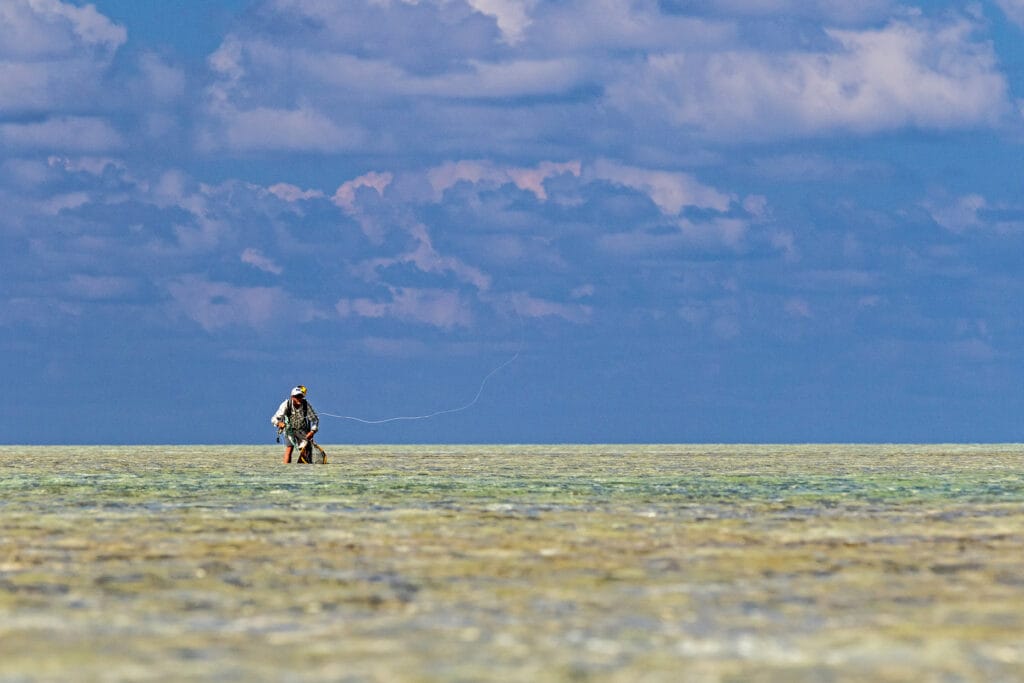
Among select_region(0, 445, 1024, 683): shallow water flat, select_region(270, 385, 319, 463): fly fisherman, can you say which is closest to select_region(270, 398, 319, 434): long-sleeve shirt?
select_region(270, 385, 319, 463): fly fisherman

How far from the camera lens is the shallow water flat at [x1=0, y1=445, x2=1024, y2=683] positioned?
9.21m

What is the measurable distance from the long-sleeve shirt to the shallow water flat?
1552 centimetres

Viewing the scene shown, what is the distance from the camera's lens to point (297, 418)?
1594 inches

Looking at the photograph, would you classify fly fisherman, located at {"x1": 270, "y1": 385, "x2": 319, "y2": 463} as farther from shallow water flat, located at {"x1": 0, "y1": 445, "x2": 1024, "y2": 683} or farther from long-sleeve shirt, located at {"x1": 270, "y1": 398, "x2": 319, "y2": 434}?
shallow water flat, located at {"x1": 0, "y1": 445, "x2": 1024, "y2": 683}

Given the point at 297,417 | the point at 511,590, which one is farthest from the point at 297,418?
the point at 511,590

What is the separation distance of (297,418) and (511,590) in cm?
2822

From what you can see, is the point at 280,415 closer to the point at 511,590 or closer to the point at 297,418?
the point at 297,418

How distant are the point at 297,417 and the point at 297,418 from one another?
39mm

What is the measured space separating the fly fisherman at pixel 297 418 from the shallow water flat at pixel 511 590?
15354 millimetres

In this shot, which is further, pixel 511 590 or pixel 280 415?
pixel 280 415

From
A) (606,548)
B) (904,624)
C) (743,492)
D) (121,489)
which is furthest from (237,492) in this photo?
(904,624)

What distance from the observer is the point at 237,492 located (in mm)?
27578

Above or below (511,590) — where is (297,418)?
above

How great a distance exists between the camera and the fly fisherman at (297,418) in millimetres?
39906
